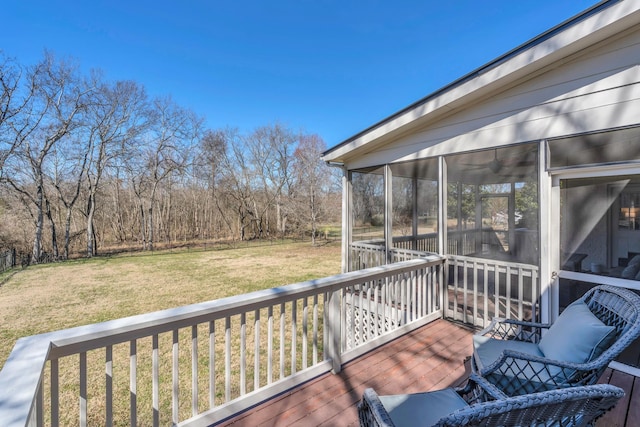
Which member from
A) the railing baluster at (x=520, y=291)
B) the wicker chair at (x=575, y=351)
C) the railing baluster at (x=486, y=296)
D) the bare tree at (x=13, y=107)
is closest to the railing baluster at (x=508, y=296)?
the railing baluster at (x=520, y=291)

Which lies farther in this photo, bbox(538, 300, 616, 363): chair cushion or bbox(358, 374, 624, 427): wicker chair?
bbox(538, 300, 616, 363): chair cushion

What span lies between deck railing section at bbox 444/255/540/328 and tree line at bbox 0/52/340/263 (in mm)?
12026

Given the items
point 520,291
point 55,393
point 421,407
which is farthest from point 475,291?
point 55,393

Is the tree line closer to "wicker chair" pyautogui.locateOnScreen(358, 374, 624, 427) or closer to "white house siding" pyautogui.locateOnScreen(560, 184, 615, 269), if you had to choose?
"white house siding" pyautogui.locateOnScreen(560, 184, 615, 269)

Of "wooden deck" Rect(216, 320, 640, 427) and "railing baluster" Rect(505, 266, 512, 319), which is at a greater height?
"railing baluster" Rect(505, 266, 512, 319)

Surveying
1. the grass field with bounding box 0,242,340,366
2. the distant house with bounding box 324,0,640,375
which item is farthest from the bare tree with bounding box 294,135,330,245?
the distant house with bounding box 324,0,640,375

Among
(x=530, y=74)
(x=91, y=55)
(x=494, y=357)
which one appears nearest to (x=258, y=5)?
(x=530, y=74)

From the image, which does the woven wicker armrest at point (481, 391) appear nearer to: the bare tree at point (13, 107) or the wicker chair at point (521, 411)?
the wicker chair at point (521, 411)

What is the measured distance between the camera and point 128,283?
8.18 metres

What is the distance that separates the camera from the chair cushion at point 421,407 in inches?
54.4

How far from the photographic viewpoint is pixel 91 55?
38.1 ft

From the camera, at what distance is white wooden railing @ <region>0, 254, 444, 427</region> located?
1.26 m

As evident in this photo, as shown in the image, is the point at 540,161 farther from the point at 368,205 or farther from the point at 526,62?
the point at 368,205

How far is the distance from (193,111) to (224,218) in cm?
703
